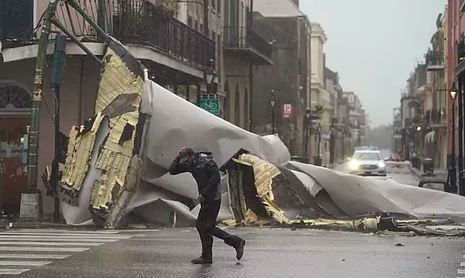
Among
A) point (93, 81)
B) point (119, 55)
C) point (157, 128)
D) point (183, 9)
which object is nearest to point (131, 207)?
point (157, 128)

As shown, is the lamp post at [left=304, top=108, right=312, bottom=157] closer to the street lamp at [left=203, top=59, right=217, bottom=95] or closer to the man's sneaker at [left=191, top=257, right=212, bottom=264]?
the street lamp at [left=203, top=59, right=217, bottom=95]

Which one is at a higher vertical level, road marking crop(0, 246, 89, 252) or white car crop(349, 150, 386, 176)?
white car crop(349, 150, 386, 176)

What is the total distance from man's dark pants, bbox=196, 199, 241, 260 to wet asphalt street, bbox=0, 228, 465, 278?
265mm

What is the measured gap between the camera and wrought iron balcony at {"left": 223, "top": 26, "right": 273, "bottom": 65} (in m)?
39.2

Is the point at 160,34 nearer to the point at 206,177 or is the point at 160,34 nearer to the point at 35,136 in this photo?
the point at 35,136

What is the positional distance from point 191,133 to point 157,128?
2.54ft

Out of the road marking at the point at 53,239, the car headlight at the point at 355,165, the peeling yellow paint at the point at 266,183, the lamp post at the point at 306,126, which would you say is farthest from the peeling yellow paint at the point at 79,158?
the lamp post at the point at 306,126

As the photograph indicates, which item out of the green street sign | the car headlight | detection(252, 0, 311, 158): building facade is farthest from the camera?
detection(252, 0, 311, 158): building facade

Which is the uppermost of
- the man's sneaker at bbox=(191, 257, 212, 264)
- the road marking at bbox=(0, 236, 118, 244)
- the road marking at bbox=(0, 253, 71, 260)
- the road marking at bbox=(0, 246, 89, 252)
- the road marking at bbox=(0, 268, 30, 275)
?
the man's sneaker at bbox=(191, 257, 212, 264)

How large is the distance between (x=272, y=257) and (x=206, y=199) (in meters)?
1.55

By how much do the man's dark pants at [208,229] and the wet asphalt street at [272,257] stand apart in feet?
0.87

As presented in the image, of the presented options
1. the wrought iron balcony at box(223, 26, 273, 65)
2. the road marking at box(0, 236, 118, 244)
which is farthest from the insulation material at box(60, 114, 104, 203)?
the wrought iron balcony at box(223, 26, 273, 65)

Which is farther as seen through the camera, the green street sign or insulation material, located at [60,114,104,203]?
the green street sign

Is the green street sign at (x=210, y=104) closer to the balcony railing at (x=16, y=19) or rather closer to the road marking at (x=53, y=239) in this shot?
the balcony railing at (x=16, y=19)
